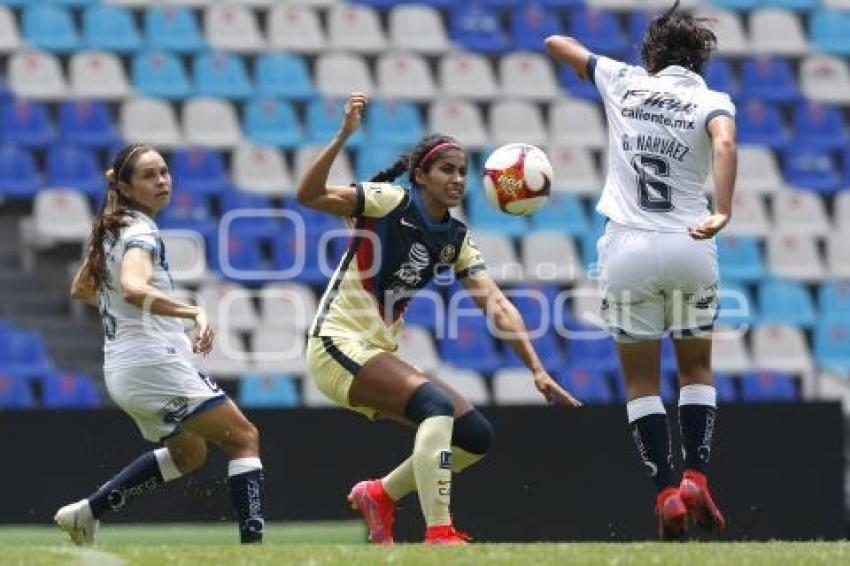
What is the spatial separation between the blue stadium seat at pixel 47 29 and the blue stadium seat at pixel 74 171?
4.61 feet

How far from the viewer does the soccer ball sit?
8.05 m

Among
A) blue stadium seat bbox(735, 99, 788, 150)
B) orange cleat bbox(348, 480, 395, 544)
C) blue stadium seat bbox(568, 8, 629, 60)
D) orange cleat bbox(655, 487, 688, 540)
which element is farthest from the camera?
blue stadium seat bbox(568, 8, 629, 60)

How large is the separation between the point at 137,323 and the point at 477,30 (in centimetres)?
1050

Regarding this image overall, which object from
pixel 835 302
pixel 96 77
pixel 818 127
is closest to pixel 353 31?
pixel 96 77

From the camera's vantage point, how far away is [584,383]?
1459cm

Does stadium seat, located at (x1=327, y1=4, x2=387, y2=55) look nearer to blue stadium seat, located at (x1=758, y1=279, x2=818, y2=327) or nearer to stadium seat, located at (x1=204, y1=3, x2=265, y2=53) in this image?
stadium seat, located at (x1=204, y1=3, x2=265, y2=53)

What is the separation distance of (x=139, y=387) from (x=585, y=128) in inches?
393

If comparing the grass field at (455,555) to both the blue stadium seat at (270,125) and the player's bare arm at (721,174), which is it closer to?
the player's bare arm at (721,174)

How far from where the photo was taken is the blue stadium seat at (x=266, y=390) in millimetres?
13883

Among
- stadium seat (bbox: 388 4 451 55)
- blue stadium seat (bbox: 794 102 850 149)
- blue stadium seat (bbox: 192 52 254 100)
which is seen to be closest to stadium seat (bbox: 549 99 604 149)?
stadium seat (bbox: 388 4 451 55)

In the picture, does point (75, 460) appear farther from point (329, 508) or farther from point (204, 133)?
point (204, 133)

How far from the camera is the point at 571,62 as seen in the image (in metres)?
7.86

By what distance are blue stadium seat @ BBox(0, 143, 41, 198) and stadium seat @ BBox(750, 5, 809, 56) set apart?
7.60 meters

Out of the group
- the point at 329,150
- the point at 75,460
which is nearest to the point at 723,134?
the point at 329,150
